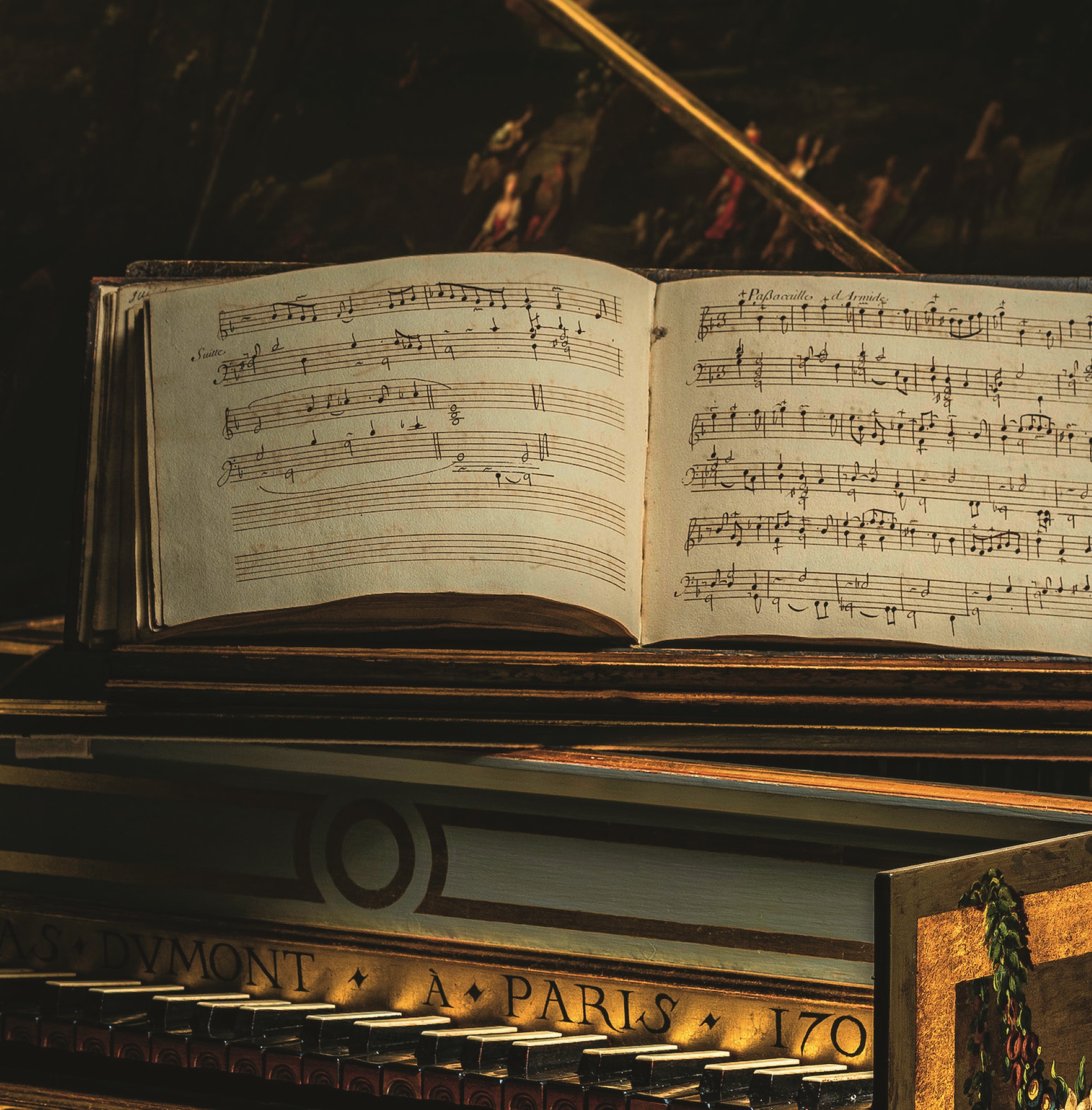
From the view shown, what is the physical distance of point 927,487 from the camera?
160 centimetres

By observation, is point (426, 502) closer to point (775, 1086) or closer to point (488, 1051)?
point (488, 1051)

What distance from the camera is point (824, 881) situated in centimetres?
159

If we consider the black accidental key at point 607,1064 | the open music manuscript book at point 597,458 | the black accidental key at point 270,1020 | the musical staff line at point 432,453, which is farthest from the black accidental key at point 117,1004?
the musical staff line at point 432,453

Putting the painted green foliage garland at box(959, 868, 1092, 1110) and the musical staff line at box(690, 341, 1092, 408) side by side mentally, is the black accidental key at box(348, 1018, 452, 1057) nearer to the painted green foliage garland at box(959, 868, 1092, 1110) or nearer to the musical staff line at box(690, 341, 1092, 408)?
the painted green foliage garland at box(959, 868, 1092, 1110)

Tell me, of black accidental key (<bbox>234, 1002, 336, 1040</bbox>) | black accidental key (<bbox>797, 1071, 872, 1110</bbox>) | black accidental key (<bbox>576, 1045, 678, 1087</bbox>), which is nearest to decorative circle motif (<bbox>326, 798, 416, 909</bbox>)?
black accidental key (<bbox>234, 1002, 336, 1040</bbox>)

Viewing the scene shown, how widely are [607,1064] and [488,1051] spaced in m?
0.16

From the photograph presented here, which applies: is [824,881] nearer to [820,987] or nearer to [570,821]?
[820,987]

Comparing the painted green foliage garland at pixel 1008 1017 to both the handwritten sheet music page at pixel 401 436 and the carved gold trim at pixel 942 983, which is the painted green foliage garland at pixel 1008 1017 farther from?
the handwritten sheet music page at pixel 401 436

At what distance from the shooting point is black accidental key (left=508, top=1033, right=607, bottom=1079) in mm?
1500

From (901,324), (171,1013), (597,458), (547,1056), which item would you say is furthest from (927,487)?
(171,1013)

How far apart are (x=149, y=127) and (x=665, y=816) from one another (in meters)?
1.79

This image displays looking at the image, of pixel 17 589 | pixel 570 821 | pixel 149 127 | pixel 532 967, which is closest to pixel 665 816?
pixel 570 821

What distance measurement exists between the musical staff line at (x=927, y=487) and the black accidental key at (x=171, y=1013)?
3.31 feet

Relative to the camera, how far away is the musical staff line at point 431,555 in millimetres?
1518
